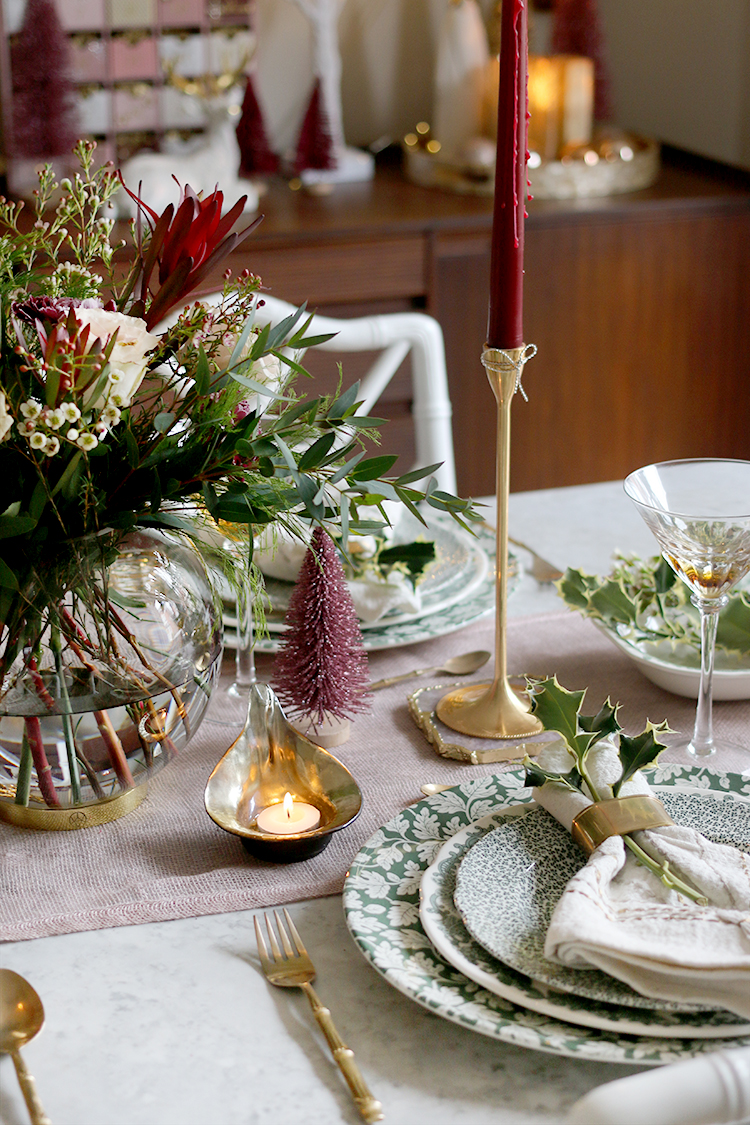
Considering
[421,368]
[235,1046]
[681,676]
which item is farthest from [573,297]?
[235,1046]

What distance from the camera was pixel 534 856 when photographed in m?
0.65

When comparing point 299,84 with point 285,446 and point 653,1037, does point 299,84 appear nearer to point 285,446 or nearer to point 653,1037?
point 285,446

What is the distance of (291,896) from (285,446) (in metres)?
0.25

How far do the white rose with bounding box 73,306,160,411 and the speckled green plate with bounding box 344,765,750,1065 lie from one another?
0.28 meters

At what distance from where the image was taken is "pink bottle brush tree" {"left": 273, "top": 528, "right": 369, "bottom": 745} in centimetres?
80

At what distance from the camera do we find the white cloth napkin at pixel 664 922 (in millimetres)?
534

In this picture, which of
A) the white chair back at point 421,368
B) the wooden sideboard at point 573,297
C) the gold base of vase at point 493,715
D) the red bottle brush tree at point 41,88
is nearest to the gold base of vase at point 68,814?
the gold base of vase at point 493,715

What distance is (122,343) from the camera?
0.61 m

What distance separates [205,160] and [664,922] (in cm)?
194

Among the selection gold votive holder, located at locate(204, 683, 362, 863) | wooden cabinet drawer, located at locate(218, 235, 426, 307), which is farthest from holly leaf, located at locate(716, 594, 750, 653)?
wooden cabinet drawer, located at locate(218, 235, 426, 307)

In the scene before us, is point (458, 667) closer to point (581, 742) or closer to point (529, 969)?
point (581, 742)

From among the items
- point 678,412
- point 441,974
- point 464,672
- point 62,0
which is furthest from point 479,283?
point 441,974

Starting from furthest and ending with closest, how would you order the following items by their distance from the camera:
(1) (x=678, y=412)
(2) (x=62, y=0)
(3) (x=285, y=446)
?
(1) (x=678, y=412)
(2) (x=62, y=0)
(3) (x=285, y=446)

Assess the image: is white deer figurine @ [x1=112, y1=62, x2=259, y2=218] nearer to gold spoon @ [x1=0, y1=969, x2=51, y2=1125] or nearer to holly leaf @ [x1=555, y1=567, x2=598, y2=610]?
holly leaf @ [x1=555, y1=567, x2=598, y2=610]
